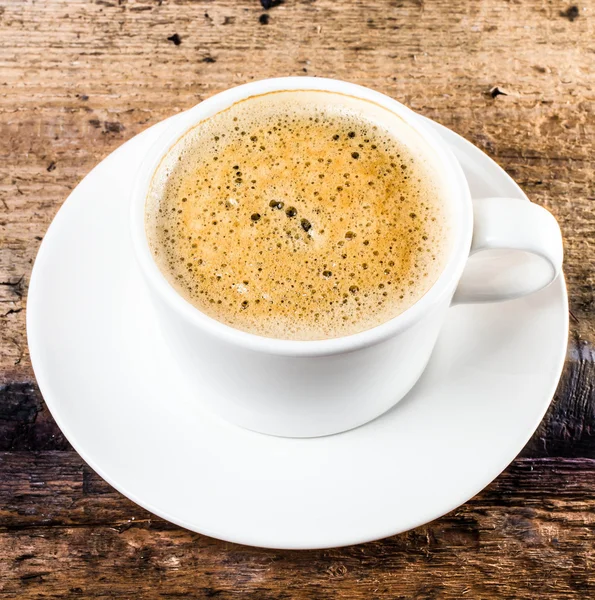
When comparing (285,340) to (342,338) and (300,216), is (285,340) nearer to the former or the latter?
(342,338)

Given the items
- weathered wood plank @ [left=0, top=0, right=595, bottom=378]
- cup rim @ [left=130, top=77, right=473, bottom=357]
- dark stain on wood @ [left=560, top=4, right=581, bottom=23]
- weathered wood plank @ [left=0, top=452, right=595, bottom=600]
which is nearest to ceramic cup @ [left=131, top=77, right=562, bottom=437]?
cup rim @ [left=130, top=77, right=473, bottom=357]

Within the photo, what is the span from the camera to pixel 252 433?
3.31ft

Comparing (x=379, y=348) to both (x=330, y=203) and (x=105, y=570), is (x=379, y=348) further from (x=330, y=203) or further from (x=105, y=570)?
(x=105, y=570)

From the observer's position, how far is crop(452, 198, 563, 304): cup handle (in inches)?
35.3

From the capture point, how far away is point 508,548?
1.08 meters

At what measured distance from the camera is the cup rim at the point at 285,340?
830 millimetres

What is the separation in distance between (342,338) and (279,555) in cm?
41

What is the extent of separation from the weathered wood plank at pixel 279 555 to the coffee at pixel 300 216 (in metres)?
0.39

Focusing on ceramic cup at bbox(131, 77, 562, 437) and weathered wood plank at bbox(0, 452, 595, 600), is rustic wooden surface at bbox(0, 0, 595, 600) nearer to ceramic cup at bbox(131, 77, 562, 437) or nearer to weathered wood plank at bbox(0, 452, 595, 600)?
weathered wood plank at bbox(0, 452, 595, 600)

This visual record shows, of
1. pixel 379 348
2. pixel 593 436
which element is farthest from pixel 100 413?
pixel 593 436

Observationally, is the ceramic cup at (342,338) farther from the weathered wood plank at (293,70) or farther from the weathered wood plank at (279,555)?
the weathered wood plank at (293,70)

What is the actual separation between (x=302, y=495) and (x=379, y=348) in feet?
0.76

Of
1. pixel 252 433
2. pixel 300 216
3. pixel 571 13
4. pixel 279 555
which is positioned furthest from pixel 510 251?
pixel 571 13

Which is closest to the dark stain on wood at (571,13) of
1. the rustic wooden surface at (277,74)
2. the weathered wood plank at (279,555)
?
the rustic wooden surface at (277,74)
